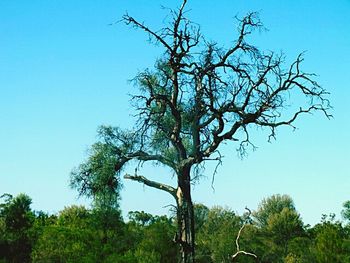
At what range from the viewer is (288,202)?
5231 cm

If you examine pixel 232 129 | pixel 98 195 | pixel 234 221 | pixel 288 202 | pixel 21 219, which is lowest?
pixel 98 195

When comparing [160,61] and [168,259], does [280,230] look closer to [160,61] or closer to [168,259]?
[168,259]

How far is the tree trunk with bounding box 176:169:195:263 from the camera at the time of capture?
37.3 feet

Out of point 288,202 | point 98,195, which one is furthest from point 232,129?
point 288,202

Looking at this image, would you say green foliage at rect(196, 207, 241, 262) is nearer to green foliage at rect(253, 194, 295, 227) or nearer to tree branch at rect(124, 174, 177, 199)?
green foliage at rect(253, 194, 295, 227)

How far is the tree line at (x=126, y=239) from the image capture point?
22953 mm

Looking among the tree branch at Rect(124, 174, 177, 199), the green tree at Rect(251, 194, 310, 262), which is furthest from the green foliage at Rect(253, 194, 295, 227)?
the tree branch at Rect(124, 174, 177, 199)

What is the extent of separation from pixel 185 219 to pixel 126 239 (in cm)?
1789

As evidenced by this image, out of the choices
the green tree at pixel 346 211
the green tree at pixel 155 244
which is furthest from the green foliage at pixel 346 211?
the green tree at pixel 155 244

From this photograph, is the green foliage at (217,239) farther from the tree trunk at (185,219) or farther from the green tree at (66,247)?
the tree trunk at (185,219)

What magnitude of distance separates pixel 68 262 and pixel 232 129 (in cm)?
1193

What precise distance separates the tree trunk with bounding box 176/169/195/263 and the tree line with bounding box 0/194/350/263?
0.34 meters

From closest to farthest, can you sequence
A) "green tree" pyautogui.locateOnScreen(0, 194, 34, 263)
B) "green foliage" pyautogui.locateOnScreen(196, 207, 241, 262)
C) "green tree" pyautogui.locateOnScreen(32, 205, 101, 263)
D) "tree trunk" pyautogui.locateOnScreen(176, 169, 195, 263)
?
"tree trunk" pyautogui.locateOnScreen(176, 169, 195, 263) < "green tree" pyautogui.locateOnScreen(32, 205, 101, 263) < "green tree" pyautogui.locateOnScreen(0, 194, 34, 263) < "green foliage" pyautogui.locateOnScreen(196, 207, 241, 262)

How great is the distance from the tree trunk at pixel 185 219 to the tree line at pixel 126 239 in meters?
0.34
